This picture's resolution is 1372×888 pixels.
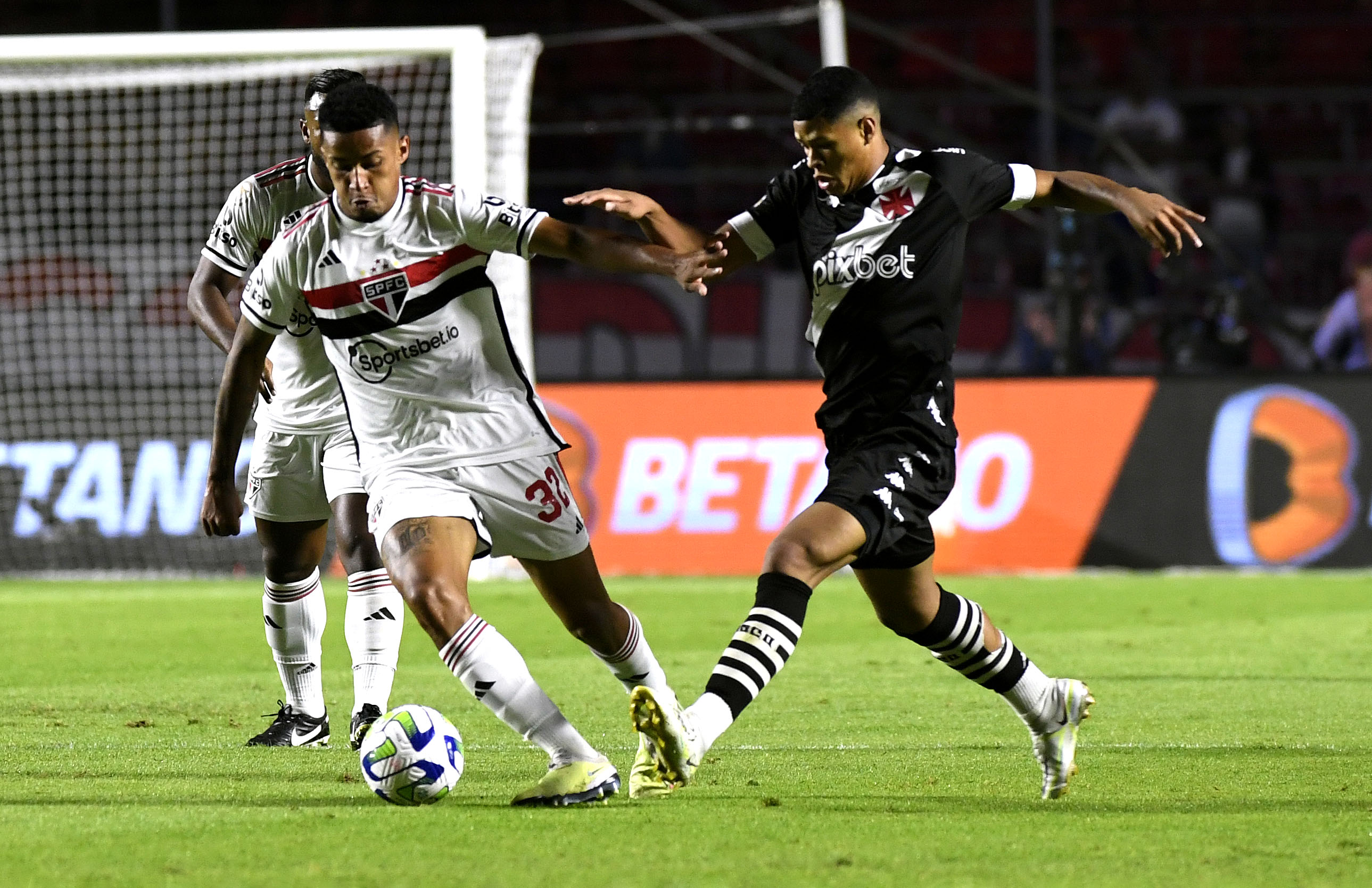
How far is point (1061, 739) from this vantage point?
509 cm

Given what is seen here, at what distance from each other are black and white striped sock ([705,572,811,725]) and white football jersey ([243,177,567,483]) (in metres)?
0.78

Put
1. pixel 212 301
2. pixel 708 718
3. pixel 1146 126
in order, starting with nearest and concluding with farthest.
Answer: pixel 708 718
pixel 212 301
pixel 1146 126

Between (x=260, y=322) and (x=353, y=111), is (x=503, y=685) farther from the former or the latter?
(x=353, y=111)

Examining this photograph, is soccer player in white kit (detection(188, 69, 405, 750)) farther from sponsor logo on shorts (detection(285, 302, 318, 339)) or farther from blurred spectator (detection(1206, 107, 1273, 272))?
blurred spectator (detection(1206, 107, 1273, 272))

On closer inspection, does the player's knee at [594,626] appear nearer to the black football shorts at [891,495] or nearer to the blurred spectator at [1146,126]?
the black football shorts at [891,495]

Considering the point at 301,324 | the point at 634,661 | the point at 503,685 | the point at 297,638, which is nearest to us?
the point at 503,685

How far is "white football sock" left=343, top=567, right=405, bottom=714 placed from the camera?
627cm

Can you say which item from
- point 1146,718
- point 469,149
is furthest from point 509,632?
point 1146,718

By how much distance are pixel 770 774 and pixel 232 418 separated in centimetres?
187

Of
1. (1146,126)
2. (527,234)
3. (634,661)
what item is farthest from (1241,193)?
(527,234)

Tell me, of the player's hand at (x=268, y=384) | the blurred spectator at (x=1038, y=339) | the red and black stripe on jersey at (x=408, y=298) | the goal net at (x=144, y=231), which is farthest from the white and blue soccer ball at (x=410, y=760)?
the blurred spectator at (x=1038, y=339)

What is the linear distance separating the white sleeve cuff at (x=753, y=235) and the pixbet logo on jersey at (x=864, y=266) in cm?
25

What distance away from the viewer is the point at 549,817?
464cm

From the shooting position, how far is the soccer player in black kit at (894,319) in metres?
5.04
